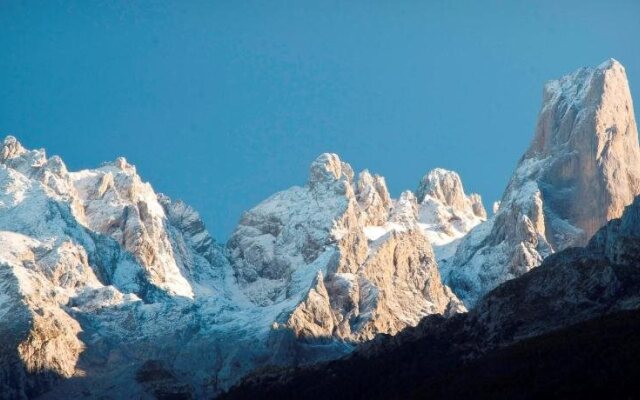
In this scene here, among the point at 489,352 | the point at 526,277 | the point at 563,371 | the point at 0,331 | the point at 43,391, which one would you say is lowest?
the point at 563,371

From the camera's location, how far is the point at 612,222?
15675 centimetres

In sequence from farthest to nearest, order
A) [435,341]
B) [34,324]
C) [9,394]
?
[34,324], [9,394], [435,341]

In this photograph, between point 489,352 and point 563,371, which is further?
point 489,352

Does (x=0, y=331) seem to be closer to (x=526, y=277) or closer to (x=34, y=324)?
(x=34, y=324)

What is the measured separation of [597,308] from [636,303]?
6.26 metres

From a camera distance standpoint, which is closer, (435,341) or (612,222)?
(435,341)

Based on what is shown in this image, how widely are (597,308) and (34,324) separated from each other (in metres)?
94.7

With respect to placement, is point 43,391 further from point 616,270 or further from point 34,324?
point 616,270

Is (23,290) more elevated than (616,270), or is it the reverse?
(23,290)

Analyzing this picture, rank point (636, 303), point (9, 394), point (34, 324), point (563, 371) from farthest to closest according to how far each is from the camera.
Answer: point (34, 324) < point (9, 394) < point (636, 303) < point (563, 371)

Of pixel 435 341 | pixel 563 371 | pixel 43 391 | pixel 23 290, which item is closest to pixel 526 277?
pixel 435 341

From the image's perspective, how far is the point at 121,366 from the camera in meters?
194

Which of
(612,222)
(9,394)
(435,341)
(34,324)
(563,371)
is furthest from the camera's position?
(34,324)

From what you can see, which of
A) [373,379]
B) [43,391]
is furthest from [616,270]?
[43,391]
